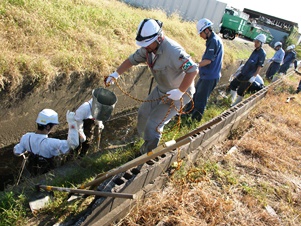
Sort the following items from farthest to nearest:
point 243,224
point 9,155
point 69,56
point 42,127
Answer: point 69,56 < point 9,155 < point 42,127 < point 243,224

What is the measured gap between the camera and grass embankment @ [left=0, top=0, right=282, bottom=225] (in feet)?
9.06

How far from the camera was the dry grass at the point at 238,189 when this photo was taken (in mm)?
2938

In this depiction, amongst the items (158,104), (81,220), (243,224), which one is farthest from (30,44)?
(243,224)

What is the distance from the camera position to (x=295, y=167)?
15.0ft

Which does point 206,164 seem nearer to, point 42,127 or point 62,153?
point 62,153

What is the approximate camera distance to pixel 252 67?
22.0 ft

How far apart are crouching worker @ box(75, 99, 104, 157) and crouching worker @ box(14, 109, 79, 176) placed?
0.21 metres

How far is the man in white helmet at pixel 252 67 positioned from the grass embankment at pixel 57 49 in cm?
74

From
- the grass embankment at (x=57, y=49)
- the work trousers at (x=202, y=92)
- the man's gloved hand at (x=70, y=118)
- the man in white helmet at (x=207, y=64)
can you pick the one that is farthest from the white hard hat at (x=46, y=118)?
the work trousers at (x=202, y=92)

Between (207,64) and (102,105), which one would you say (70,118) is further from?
(207,64)

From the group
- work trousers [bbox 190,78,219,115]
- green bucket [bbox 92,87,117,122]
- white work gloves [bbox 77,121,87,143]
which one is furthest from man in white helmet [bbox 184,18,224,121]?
white work gloves [bbox 77,121,87,143]

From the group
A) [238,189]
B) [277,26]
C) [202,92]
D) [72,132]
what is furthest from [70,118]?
[277,26]

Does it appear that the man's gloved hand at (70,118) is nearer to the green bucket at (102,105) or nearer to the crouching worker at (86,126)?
the crouching worker at (86,126)

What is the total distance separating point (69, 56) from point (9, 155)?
197cm
